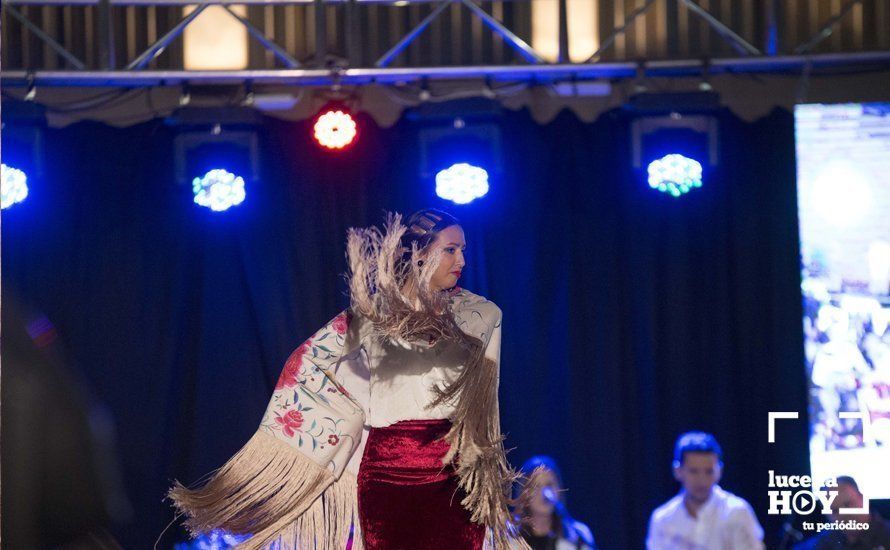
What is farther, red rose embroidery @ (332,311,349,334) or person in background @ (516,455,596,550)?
person in background @ (516,455,596,550)

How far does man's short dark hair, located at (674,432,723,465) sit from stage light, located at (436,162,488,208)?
1771 mm

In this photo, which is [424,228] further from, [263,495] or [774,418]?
[774,418]

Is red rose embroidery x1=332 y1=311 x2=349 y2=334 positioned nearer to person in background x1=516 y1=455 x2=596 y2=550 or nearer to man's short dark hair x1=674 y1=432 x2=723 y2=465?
person in background x1=516 y1=455 x2=596 y2=550

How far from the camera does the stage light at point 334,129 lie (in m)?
5.80

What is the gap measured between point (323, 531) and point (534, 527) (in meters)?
2.22

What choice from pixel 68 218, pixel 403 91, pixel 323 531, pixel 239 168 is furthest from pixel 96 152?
pixel 323 531

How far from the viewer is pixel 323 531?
9.45ft

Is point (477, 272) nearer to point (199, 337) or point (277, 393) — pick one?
point (199, 337)

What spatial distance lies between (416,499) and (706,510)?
2.84 meters

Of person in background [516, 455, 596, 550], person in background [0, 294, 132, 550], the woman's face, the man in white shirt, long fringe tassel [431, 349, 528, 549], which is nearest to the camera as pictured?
long fringe tassel [431, 349, 528, 549]

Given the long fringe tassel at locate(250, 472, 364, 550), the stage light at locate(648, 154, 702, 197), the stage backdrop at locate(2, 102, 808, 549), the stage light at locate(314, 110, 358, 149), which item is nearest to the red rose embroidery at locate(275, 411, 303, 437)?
the long fringe tassel at locate(250, 472, 364, 550)

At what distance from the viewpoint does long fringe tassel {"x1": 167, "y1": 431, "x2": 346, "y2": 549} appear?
2809mm

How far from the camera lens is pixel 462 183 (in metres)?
5.74

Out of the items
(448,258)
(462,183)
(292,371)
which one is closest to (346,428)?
(292,371)
